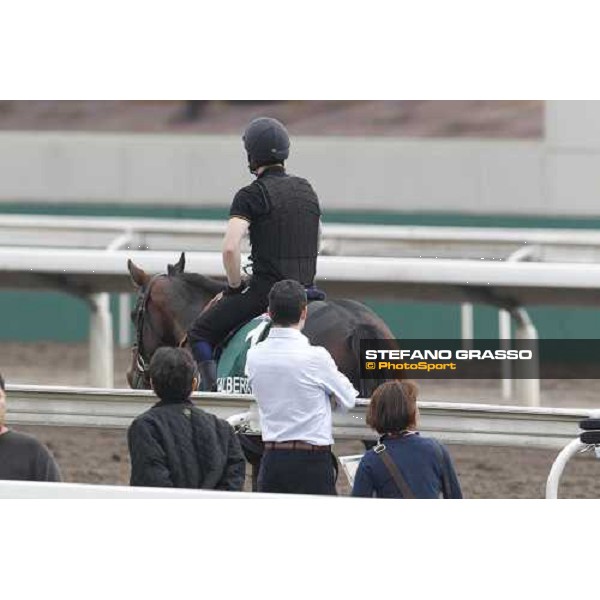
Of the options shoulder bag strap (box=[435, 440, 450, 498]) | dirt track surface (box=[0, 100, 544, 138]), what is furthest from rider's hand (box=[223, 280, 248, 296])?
dirt track surface (box=[0, 100, 544, 138])

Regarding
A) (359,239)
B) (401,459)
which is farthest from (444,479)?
(359,239)

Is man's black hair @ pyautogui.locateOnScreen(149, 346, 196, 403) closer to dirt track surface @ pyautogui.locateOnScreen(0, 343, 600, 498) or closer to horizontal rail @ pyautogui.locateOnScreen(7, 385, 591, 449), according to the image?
horizontal rail @ pyautogui.locateOnScreen(7, 385, 591, 449)

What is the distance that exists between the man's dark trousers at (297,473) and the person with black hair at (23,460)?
63cm

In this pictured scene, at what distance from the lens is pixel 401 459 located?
18.1 feet

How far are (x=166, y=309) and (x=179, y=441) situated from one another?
5.97 ft

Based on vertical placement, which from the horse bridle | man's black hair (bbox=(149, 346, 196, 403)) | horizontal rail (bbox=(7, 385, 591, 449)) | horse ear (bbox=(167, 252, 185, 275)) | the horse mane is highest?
horse ear (bbox=(167, 252, 185, 275))

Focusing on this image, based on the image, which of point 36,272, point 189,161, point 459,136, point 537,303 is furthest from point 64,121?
point 537,303

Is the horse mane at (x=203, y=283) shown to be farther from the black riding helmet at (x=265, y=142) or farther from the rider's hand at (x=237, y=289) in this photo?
the black riding helmet at (x=265, y=142)

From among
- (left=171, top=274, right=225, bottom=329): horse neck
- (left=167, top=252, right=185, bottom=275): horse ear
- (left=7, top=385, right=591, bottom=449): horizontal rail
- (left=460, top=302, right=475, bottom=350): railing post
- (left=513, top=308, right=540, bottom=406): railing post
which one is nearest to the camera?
(left=7, top=385, right=591, bottom=449): horizontal rail

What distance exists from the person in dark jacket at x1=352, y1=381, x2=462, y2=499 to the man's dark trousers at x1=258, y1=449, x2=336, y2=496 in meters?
0.34

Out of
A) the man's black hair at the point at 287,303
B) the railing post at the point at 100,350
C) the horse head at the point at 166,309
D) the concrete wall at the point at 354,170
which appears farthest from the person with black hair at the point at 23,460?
the concrete wall at the point at 354,170

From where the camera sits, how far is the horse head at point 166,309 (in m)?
7.49

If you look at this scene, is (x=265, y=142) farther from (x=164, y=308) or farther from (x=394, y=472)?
(x=394, y=472)

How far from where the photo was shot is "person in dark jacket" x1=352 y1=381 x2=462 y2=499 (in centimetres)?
550
